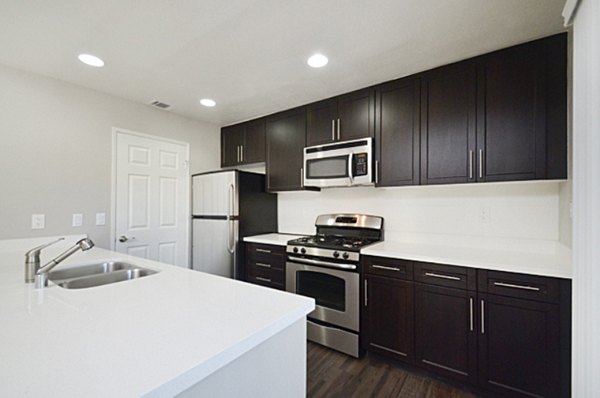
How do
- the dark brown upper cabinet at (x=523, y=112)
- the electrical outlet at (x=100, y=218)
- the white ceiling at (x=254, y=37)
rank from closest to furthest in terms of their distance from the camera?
the white ceiling at (x=254, y=37)
the dark brown upper cabinet at (x=523, y=112)
the electrical outlet at (x=100, y=218)

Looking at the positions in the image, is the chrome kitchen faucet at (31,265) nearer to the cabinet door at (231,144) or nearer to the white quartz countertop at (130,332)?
the white quartz countertop at (130,332)

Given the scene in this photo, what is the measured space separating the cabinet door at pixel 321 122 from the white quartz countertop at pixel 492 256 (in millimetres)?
1215

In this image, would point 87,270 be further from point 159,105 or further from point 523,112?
point 523,112

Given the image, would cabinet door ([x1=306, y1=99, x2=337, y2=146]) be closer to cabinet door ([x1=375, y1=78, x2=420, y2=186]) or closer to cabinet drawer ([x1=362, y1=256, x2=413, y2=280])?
cabinet door ([x1=375, y1=78, x2=420, y2=186])

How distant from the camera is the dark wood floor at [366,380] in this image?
1842mm

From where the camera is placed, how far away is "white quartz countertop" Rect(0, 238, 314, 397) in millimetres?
589

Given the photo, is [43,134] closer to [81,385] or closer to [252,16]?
[252,16]

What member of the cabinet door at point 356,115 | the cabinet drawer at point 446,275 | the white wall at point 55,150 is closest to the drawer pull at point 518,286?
the cabinet drawer at point 446,275

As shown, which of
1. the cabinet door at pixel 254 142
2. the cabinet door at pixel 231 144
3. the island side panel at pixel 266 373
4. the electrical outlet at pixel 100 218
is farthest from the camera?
the cabinet door at pixel 231 144

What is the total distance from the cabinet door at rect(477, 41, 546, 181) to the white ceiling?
5.4 inches

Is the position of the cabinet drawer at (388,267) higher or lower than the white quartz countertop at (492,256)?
lower

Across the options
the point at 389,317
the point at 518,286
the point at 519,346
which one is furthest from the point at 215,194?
the point at 519,346

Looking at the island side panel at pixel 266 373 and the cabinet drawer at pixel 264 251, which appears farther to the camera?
the cabinet drawer at pixel 264 251

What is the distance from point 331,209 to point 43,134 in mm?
2815
